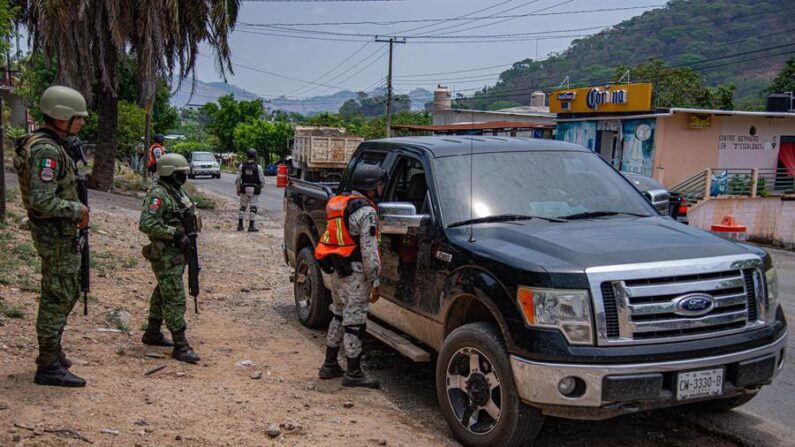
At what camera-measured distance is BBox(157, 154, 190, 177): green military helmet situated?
5.89 meters

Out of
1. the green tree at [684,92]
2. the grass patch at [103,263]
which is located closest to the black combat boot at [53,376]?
the grass patch at [103,263]

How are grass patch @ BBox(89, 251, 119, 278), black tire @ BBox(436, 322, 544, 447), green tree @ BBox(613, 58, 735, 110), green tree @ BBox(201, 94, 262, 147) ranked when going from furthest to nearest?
green tree @ BBox(201, 94, 262, 147), green tree @ BBox(613, 58, 735, 110), grass patch @ BBox(89, 251, 119, 278), black tire @ BBox(436, 322, 544, 447)

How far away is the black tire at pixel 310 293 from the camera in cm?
717

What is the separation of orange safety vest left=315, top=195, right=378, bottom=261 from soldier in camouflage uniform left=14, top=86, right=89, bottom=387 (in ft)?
5.55

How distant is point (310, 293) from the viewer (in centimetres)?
739

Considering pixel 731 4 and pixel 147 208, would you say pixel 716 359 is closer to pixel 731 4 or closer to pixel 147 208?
pixel 147 208

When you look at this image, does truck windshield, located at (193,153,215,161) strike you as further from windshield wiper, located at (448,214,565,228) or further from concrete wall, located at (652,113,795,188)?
windshield wiper, located at (448,214,565,228)

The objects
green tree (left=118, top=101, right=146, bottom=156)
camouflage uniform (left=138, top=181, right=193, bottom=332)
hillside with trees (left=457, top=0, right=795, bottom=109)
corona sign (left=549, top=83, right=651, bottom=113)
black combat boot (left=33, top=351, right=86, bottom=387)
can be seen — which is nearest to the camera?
black combat boot (left=33, top=351, right=86, bottom=387)

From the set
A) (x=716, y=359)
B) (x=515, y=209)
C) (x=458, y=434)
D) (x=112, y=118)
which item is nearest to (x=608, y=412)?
(x=716, y=359)

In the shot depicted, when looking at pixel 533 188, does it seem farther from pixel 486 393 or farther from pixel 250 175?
pixel 250 175

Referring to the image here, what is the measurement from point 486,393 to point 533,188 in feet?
5.42

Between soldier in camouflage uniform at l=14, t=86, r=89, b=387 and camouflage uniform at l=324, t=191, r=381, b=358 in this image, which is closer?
soldier in camouflage uniform at l=14, t=86, r=89, b=387

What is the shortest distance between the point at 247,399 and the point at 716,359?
9.89 feet

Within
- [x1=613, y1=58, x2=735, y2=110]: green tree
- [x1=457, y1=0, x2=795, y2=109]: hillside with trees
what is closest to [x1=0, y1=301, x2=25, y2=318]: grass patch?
[x1=613, y1=58, x2=735, y2=110]: green tree
